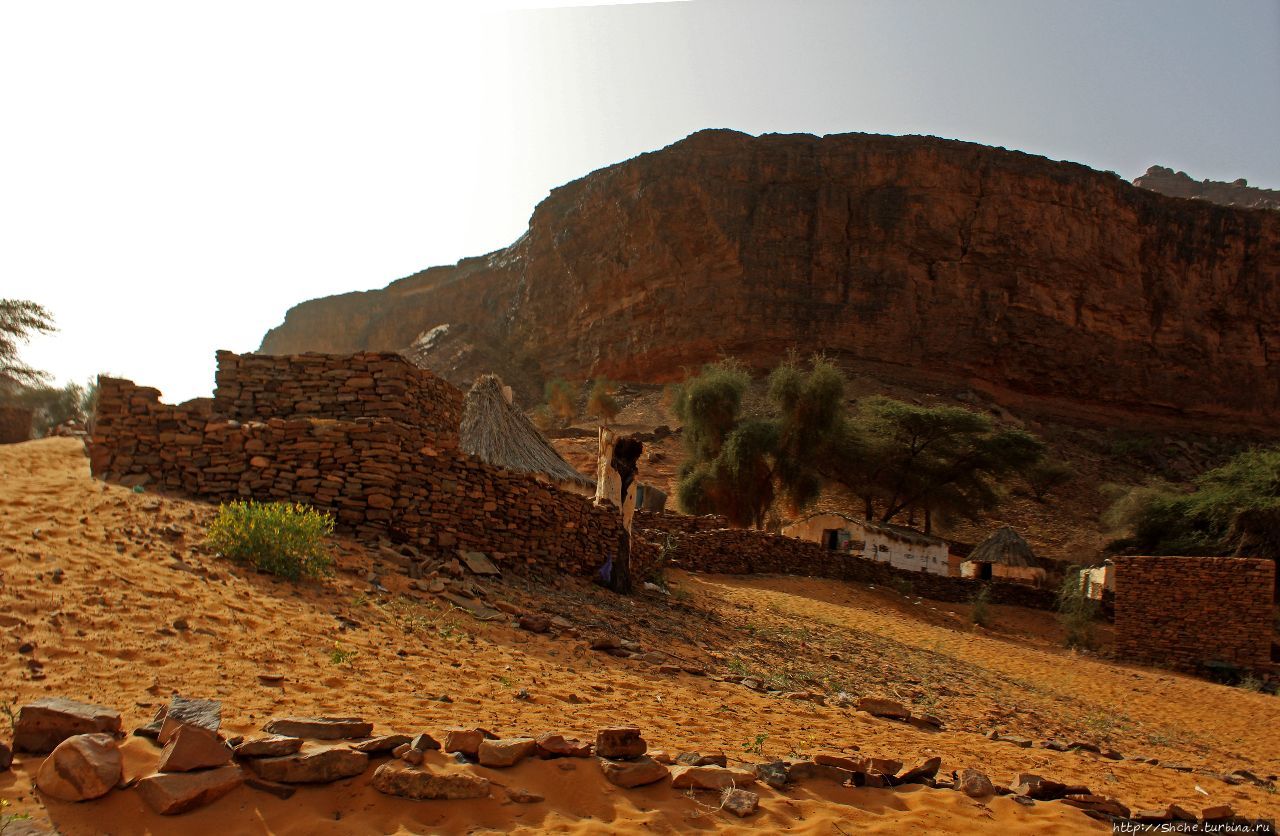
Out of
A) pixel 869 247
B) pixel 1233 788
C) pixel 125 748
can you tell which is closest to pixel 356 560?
pixel 125 748

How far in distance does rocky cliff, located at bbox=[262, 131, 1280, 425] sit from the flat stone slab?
47507mm

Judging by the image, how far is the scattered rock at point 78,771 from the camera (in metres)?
3.26

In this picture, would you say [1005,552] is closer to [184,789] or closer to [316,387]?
[316,387]

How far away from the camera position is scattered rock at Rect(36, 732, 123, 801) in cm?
326

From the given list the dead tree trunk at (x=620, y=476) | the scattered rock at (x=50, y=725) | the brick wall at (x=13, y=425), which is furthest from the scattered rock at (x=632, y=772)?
the brick wall at (x=13, y=425)

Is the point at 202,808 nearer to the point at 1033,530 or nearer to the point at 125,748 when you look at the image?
the point at 125,748

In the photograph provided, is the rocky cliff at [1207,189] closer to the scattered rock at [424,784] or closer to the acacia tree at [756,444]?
the acacia tree at [756,444]

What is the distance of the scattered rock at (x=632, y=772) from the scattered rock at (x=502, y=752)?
383 millimetres

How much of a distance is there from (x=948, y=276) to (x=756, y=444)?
94.5 feet

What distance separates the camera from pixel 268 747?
366cm

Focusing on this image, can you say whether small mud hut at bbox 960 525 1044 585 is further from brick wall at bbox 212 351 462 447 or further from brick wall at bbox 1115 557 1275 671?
brick wall at bbox 212 351 462 447

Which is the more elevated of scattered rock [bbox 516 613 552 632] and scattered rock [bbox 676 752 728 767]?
scattered rock [bbox 516 613 552 632]

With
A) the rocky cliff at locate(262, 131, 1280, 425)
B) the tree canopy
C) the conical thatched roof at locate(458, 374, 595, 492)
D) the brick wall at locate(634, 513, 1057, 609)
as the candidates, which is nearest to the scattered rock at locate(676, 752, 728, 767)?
the brick wall at locate(634, 513, 1057, 609)

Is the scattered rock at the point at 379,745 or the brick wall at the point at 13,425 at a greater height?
the brick wall at the point at 13,425
